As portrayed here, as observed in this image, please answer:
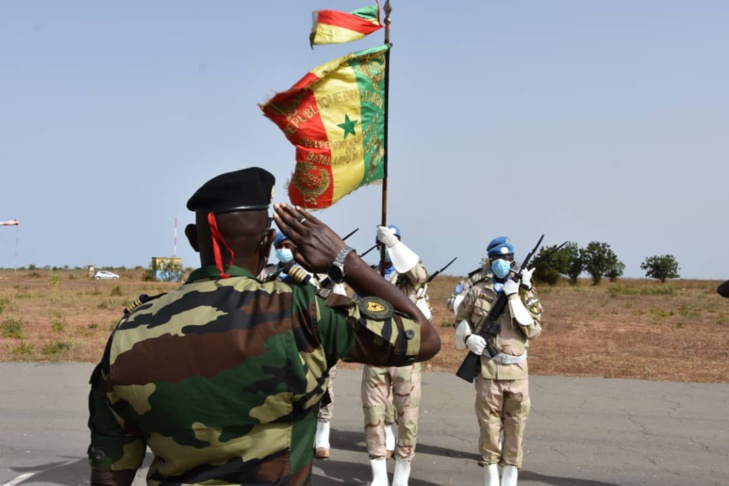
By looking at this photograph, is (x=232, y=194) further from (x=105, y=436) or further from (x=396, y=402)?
(x=396, y=402)

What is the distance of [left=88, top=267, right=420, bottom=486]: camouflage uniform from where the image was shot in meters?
2.14

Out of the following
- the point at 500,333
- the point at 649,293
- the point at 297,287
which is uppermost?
the point at 297,287

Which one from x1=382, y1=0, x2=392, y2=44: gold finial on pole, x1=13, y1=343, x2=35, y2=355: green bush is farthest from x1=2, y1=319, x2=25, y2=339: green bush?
x1=382, y1=0, x2=392, y2=44: gold finial on pole

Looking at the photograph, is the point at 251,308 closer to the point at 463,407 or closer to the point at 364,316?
the point at 364,316

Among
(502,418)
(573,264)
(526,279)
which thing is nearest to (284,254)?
(526,279)

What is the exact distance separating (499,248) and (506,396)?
4.17ft

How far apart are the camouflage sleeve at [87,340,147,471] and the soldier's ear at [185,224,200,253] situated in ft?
1.43

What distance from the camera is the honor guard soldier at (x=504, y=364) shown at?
6.46m

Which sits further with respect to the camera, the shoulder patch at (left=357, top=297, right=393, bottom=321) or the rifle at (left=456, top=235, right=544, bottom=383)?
the rifle at (left=456, top=235, right=544, bottom=383)

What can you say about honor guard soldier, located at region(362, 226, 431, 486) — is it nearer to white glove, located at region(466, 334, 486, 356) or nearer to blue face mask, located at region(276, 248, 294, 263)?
white glove, located at region(466, 334, 486, 356)

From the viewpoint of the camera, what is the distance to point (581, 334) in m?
20.8

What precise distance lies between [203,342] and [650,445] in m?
7.26

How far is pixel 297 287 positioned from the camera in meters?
2.26

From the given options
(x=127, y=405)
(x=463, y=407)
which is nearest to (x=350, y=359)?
(x=127, y=405)
